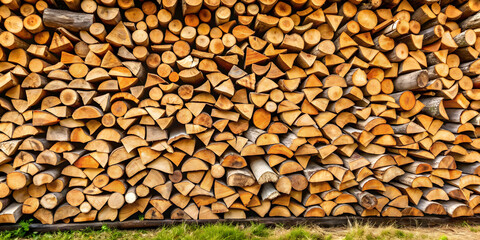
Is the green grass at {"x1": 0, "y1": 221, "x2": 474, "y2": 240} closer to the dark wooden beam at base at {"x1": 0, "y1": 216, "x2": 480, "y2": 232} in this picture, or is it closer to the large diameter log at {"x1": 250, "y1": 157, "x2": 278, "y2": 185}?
the dark wooden beam at base at {"x1": 0, "y1": 216, "x2": 480, "y2": 232}

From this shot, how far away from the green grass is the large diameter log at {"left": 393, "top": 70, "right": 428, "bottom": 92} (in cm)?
141

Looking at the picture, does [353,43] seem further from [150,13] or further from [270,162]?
[150,13]

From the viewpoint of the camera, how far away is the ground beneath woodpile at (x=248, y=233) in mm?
2283

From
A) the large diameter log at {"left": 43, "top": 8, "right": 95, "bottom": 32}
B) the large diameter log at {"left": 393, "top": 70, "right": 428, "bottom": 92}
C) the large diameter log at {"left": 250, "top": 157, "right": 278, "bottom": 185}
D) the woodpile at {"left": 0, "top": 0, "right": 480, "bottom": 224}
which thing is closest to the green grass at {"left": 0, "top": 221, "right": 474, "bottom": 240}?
the woodpile at {"left": 0, "top": 0, "right": 480, "bottom": 224}

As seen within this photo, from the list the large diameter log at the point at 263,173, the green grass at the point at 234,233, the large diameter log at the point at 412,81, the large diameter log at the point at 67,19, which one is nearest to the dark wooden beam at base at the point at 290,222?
the green grass at the point at 234,233

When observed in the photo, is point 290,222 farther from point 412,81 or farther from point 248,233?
point 412,81

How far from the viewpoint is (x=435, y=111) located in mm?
2387

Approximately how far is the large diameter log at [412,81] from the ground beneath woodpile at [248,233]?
142 centimetres

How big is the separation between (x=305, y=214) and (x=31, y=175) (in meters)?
2.68

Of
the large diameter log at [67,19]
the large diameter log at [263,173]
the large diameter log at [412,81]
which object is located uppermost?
the large diameter log at [412,81]

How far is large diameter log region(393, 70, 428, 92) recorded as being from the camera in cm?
229

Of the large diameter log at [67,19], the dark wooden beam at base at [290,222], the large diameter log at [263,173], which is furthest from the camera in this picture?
the dark wooden beam at base at [290,222]

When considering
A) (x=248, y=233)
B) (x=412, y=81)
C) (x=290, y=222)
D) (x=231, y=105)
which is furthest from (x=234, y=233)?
(x=412, y=81)

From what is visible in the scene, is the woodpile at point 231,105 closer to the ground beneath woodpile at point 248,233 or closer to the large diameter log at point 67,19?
the large diameter log at point 67,19
